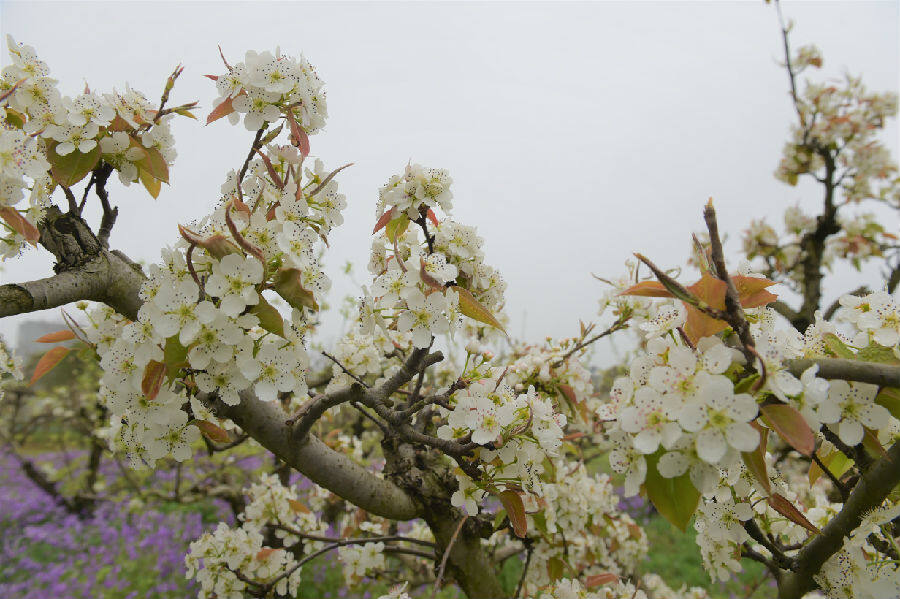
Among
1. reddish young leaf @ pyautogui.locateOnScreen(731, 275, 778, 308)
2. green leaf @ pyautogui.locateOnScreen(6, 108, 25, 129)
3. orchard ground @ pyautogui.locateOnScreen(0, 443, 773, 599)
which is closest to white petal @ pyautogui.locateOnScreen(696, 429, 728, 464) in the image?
reddish young leaf @ pyautogui.locateOnScreen(731, 275, 778, 308)

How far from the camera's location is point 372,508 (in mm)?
1410

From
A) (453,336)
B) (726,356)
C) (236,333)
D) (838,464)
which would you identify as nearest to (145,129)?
(236,333)

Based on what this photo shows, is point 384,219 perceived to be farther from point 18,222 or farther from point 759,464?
point 759,464

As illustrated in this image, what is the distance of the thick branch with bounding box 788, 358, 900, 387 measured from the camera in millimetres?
668

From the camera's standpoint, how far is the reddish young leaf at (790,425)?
2.07ft

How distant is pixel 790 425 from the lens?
652 millimetres

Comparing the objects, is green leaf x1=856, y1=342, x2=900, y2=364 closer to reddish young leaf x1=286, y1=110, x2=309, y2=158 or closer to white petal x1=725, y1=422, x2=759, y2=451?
white petal x1=725, y1=422, x2=759, y2=451

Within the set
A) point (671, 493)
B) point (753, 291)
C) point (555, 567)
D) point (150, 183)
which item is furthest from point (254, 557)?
point (753, 291)

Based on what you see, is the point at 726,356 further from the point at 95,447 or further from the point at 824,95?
the point at 95,447

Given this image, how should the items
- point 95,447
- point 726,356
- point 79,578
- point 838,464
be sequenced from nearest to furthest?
point 726,356
point 838,464
point 79,578
point 95,447

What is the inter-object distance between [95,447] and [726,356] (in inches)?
251

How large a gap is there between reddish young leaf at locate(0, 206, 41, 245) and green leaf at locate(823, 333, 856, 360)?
152 cm

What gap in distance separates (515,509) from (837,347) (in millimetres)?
723

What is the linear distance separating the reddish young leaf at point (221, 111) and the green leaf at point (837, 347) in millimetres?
1331
